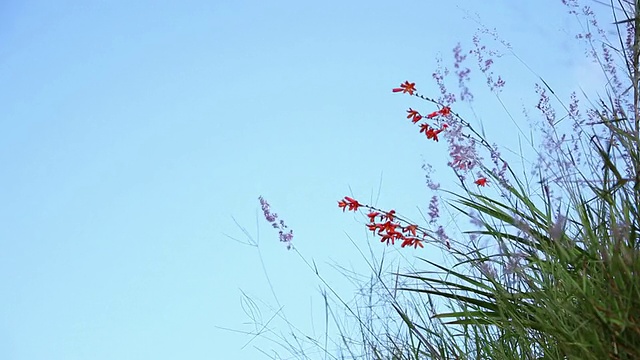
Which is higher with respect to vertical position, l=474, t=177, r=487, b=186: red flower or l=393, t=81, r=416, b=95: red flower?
l=393, t=81, r=416, b=95: red flower

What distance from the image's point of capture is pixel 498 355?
77.2 inches

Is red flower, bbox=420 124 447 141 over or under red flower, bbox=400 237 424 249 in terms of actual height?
over

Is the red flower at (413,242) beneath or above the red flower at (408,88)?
beneath

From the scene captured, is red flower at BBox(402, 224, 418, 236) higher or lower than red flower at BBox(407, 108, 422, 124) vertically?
lower

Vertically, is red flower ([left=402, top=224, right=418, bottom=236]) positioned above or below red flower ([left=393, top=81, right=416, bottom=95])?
below

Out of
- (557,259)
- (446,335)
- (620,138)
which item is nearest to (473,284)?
(446,335)

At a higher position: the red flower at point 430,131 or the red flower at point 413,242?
the red flower at point 430,131

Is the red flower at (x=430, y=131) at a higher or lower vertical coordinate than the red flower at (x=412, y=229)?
higher

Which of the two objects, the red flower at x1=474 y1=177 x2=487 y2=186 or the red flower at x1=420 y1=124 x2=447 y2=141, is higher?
the red flower at x1=420 y1=124 x2=447 y2=141

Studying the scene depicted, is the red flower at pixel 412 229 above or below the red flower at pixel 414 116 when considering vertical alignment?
below

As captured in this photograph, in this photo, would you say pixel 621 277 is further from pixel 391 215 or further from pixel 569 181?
pixel 391 215

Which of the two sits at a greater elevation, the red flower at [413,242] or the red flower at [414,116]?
the red flower at [414,116]

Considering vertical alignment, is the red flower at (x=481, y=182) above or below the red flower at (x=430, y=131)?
below

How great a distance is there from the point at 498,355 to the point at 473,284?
21 cm
